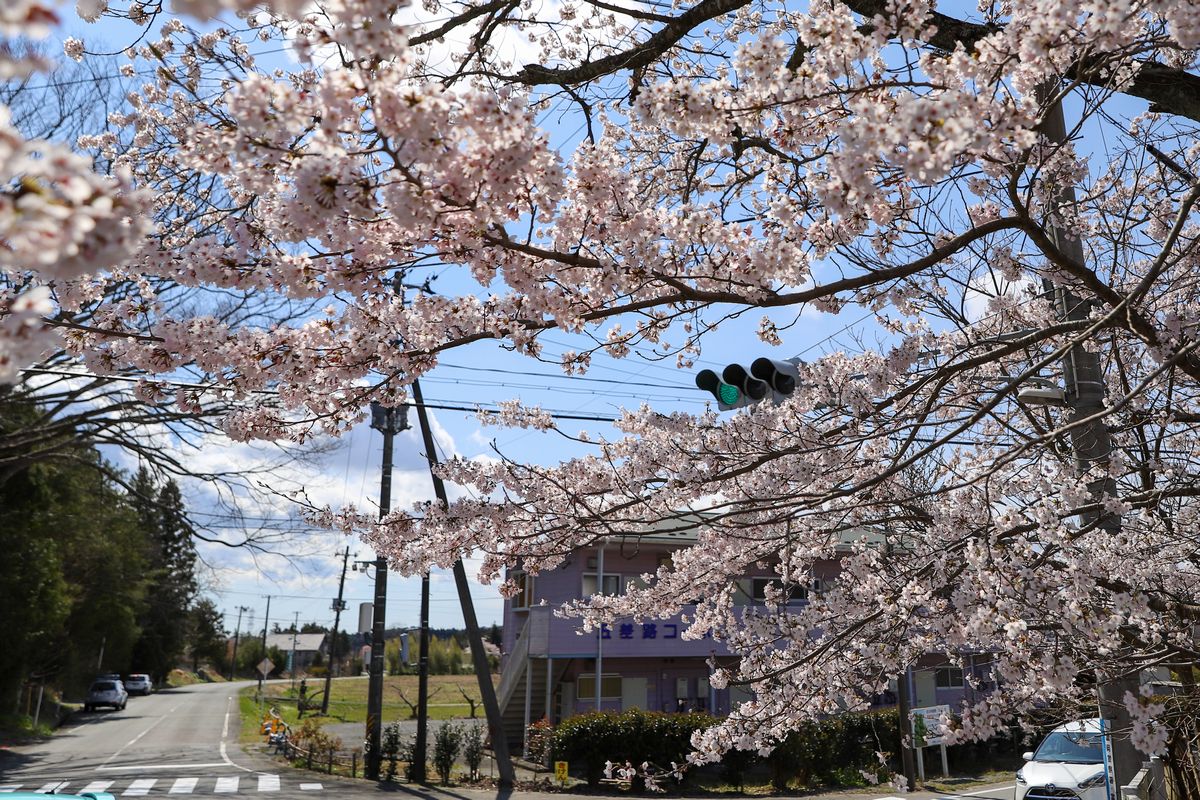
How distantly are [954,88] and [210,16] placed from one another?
269cm

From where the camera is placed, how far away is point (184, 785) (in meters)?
15.8

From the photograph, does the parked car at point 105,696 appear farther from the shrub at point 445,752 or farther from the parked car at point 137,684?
the shrub at point 445,752

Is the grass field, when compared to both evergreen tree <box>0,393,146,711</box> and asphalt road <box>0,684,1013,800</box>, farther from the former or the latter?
evergreen tree <box>0,393,146,711</box>

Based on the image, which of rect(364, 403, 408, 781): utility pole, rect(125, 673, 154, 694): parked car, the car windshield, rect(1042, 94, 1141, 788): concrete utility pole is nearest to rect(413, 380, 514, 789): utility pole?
rect(364, 403, 408, 781): utility pole

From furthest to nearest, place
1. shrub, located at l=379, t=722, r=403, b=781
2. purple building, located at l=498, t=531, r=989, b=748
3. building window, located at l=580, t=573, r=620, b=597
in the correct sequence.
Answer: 1. building window, located at l=580, t=573, r=620, b=597
2. purple building, located at l=498, t=531, r=989, b=748
3. shrub, located at l=379, t=722, r=403, b=781

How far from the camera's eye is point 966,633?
5.22 meters

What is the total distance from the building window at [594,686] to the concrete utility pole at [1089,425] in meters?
17.6

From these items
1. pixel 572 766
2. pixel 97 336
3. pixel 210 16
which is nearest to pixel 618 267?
pixel 210 16

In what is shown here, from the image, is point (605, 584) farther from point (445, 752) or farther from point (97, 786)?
point (97, 786)

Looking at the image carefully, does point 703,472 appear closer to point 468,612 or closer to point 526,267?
point 526,267

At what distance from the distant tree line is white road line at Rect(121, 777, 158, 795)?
4.64m

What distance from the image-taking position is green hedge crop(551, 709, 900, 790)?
17.9 m

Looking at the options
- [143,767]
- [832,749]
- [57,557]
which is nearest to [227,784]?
[143,767]

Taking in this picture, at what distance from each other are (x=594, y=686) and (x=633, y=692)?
1.07 m
